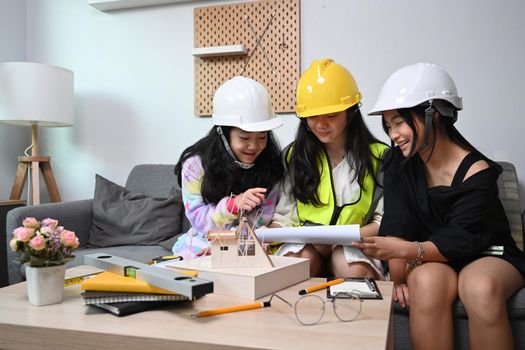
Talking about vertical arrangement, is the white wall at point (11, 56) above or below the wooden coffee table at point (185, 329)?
above

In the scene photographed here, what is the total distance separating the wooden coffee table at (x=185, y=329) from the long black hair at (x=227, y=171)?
75 cm

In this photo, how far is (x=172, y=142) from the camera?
2662 millimetres

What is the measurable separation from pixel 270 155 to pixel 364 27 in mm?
1019

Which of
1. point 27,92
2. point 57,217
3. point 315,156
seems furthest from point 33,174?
point 315,156

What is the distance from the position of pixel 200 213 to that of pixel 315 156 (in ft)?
1.54

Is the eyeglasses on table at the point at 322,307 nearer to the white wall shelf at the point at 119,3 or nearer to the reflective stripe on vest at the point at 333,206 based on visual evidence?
the reflective stripe on vest at the point at 333,206

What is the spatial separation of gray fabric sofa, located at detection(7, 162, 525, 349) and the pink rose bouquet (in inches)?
35.9

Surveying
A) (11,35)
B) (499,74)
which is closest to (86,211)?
(11,35)

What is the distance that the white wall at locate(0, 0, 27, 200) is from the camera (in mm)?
2740

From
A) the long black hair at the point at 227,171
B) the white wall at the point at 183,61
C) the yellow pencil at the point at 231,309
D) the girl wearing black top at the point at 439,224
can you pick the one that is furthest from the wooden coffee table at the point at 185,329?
the white wall at the point at 183,61

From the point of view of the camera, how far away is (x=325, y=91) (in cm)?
153

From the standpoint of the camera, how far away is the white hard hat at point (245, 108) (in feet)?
5.13

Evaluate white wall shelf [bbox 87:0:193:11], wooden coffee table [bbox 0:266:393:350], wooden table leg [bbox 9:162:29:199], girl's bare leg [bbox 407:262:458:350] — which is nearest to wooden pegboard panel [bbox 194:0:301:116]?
white wall shelf [bbox 87:0:193:11]

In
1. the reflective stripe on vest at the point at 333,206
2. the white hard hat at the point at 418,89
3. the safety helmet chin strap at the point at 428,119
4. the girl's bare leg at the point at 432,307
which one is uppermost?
the white hard hat at the point at 418,89
